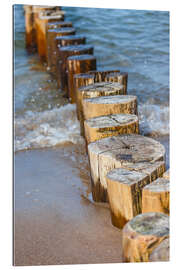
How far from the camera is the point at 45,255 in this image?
207 centimetres

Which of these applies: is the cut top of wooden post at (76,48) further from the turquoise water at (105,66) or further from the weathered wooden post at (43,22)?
the weathered wooden post at (43,22)

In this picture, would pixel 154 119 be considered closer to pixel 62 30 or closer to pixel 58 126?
pixel 58 126

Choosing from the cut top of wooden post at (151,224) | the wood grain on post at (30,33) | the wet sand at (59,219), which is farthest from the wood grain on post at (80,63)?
the wood grain on post at (30,33)

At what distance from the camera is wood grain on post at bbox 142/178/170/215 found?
6.03 ft

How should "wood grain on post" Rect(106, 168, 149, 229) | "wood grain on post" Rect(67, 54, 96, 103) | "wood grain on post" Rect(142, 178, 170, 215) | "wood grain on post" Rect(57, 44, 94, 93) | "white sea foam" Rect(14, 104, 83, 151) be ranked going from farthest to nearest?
1. "wood grain on post" Rect(57, 44, 94, 93)
2. "wood grain on post" Rect(67, 54, 96, 103)
3. "white sea foam" Rect(14, 104, 83, 151)
4. "wood grain on post" Rect(106, 168, 149, 229)
5. "wood grain on post" Rect(142, 178, 170, 215)

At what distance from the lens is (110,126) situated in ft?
8.29

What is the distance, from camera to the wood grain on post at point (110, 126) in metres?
2.52

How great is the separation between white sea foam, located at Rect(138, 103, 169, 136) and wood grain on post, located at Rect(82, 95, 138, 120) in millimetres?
1227

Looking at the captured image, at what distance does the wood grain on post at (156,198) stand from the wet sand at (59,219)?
1.17 feet

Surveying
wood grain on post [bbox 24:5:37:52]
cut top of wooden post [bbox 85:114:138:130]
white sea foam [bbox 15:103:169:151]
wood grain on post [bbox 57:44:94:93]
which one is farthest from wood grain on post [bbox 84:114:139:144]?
wood grain on post [bbox 24:5:37:52]

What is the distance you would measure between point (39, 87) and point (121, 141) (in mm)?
3473

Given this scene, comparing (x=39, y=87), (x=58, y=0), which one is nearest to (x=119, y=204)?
(x=58, y=0)

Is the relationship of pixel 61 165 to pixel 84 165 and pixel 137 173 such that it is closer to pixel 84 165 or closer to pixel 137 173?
pixel 84 165

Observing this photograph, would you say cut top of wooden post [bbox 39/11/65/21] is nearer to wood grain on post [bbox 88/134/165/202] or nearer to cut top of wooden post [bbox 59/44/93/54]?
cut top of wooden post [bbox 59/44/93/54]
